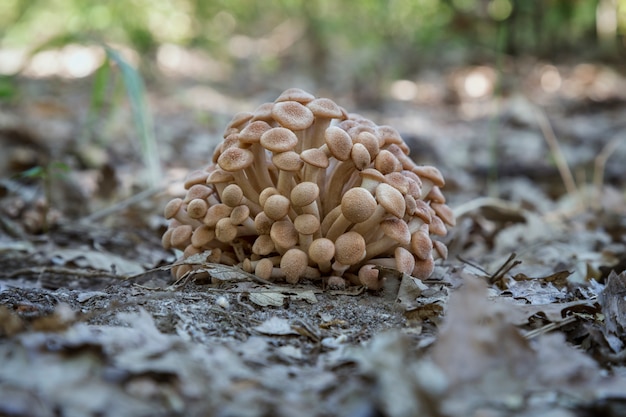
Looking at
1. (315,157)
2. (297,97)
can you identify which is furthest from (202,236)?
(297,97)

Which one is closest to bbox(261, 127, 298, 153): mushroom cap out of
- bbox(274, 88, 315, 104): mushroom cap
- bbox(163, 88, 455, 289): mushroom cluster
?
bbox(163, 88, 455, 289): mushroom cluster

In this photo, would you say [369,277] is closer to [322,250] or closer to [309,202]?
[322,250]

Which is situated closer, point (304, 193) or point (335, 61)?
point (304, 193)

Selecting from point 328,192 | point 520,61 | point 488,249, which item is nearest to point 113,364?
point 328,192

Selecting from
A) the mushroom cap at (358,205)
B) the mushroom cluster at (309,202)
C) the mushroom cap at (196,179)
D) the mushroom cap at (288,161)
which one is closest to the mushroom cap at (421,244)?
the mushroom cluster at (309,202)

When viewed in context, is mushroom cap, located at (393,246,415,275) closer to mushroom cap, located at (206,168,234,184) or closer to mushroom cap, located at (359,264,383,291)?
mushroom cap, located at (359,264,383,291)
